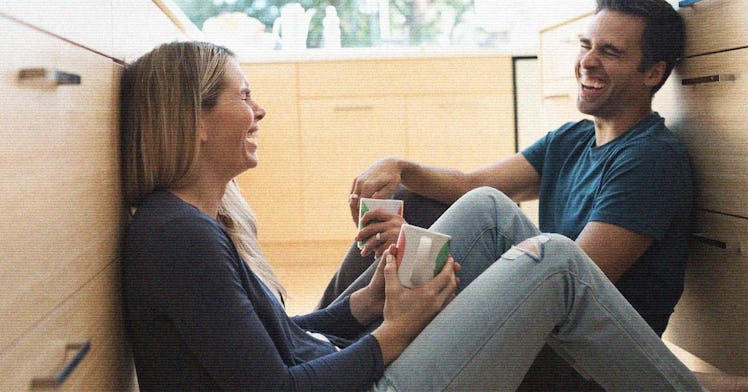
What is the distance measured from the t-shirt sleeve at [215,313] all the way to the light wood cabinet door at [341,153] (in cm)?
262

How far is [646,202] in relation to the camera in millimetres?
1479

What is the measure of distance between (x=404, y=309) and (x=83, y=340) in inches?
17.9

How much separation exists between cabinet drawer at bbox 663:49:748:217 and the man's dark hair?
0.19ft

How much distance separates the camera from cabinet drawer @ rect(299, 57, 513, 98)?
11.7 ft

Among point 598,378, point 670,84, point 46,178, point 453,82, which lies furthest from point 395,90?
point 46,178

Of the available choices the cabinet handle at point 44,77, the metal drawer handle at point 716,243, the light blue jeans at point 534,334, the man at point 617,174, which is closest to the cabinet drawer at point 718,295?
the metal drawer handle at point 716,243

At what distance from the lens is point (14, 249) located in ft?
2.38

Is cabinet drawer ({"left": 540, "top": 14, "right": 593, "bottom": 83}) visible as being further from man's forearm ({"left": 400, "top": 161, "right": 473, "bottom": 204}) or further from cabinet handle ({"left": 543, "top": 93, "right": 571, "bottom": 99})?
man's forearm ({"left": 400, "top": 161, "right": 473, "bottom": 204})

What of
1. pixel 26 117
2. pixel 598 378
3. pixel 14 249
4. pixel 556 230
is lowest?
pixel 598 378

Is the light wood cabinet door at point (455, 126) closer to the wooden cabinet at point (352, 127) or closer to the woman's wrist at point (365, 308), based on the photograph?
the wooden cabinet at point (352, 127)

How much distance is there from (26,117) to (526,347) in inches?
29.1

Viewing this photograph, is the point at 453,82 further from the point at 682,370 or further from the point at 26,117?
the point at 26,117

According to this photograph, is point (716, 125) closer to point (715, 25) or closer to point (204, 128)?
point (715, 25)

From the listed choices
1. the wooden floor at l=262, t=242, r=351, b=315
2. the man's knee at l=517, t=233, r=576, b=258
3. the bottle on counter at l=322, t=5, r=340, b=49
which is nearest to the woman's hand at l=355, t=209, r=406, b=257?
the man's knee at l=517, t=233, r=576, b=258
